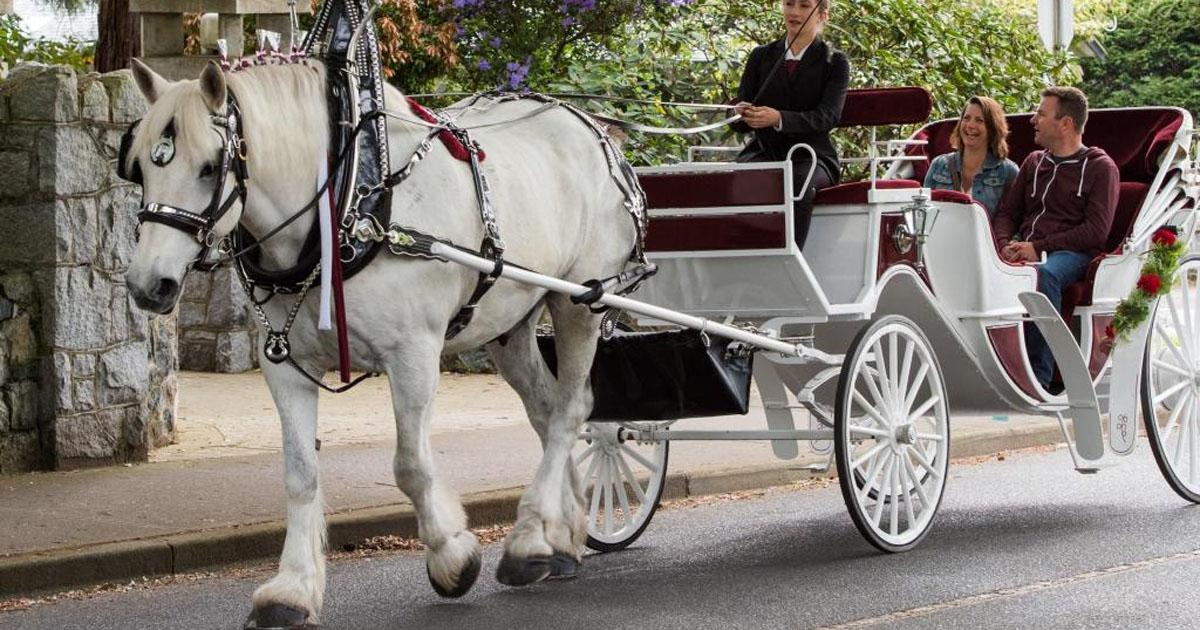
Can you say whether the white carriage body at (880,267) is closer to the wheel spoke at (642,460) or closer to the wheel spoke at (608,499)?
the wheel spoke at (642,460)

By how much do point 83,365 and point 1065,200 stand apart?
5089 mm

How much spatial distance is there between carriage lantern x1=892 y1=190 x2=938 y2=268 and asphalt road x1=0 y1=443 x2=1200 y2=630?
1330 mm

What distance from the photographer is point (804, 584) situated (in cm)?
683

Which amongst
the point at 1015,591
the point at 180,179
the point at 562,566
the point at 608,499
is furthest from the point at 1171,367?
the point at 180,179

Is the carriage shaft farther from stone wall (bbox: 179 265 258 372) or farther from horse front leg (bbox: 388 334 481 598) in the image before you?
stone wall (bbox: 179 265 258 372)

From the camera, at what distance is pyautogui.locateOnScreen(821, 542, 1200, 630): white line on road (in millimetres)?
6137

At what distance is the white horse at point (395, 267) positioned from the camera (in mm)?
5535

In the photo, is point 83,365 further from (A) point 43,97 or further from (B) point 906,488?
(B) point 906,488

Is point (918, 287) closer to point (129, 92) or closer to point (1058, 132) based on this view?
point (1058, 132)

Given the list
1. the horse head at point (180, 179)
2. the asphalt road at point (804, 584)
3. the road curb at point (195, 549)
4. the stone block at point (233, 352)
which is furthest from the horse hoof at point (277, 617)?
the stone block at point (233, 352)

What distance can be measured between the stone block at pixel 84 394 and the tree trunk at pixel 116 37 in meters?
4.55

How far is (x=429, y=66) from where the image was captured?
49.9 feet

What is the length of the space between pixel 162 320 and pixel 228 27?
3.40 m

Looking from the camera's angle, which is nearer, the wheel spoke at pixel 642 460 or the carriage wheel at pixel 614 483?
the carriage wheel at pixel 614 483
